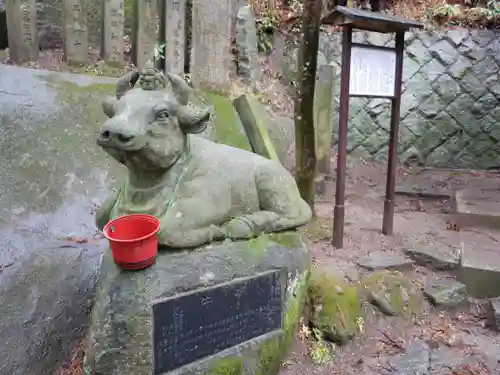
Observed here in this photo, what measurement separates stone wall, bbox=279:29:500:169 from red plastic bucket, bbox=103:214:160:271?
6.78 meters

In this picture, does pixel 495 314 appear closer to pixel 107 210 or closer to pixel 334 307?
pixel 334 307

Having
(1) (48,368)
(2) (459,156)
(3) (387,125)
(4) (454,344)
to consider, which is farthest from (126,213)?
(2) (459,156)

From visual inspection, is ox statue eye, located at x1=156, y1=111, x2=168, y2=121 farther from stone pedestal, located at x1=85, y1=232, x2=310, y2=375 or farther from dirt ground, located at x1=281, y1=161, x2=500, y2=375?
dirt ground, located at x1=281, y1=161, x2=500, y2=375

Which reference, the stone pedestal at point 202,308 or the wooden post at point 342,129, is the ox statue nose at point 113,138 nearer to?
the stone pedestal at point 202,308

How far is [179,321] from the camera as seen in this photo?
2.67 meters

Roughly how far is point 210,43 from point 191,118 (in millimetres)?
3423

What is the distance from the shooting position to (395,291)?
154 inches

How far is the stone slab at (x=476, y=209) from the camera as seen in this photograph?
18.5 ft

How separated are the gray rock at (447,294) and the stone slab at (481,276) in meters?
0.14

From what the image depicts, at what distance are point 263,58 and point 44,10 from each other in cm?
384

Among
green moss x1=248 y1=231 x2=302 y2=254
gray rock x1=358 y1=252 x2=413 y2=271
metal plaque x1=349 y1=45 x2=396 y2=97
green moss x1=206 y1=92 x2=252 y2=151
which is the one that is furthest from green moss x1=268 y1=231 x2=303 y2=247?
green moss x1=206 y1=92 x2=252 y2=151

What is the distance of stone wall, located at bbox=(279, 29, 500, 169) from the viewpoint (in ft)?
28.7

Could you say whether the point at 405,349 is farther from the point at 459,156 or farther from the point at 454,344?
the point at 459,156

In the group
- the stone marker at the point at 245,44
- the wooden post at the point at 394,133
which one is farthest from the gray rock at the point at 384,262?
the stone marker at the point at 245,44
